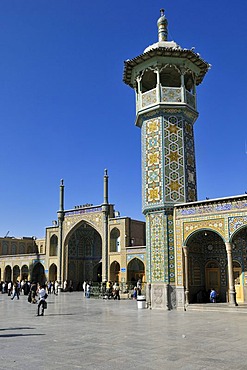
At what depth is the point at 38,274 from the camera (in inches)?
1729

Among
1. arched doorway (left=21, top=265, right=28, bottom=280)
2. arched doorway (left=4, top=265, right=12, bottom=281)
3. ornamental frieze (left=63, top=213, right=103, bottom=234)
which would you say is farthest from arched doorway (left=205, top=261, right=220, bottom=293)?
arched doorway (left=4, top=265, right=12, bottom=281)

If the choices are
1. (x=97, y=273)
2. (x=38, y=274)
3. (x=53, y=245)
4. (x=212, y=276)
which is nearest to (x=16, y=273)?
(x=38, y=274)

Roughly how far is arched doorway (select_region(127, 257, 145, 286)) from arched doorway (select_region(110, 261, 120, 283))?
1.57m

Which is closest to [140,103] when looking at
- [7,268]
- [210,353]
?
[210,353]

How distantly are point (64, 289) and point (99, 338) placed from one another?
27695 mm

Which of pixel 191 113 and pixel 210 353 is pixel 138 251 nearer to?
pixel 191 113

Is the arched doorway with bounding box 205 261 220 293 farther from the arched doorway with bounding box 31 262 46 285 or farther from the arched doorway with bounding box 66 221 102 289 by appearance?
the arched doorway with bounding box 31 262 46 285

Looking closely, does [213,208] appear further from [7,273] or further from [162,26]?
[7,273]

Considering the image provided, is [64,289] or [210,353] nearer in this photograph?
[210,353]

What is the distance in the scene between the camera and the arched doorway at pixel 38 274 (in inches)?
1689

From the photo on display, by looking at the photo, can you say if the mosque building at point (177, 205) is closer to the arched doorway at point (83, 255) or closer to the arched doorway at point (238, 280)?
the arched doorway at point (238, 280)

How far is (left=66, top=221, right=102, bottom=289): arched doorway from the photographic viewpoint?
38.8m

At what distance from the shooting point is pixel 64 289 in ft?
119

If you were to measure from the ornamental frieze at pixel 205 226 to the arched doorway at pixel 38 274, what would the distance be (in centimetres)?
Result: 2827
